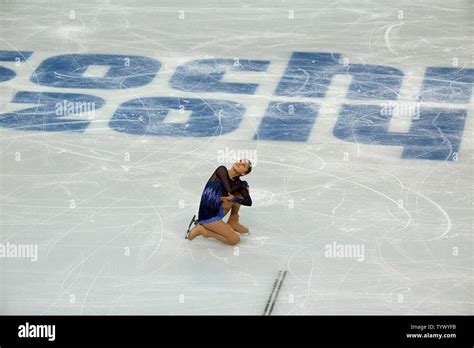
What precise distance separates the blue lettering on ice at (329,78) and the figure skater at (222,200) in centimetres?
503

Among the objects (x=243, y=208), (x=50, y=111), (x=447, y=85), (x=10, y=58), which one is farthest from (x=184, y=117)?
(x=447, y=85)

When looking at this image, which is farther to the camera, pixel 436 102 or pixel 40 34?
pixel 40 34

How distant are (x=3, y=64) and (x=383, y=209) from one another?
310 inches

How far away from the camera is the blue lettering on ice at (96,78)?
68.0ft

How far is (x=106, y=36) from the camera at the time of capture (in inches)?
893

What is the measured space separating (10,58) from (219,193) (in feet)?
25.1

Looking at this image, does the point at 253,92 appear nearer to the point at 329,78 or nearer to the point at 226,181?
the point at 329,78

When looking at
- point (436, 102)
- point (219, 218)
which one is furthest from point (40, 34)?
point (219, 218)

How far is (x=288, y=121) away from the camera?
1923 centimetres

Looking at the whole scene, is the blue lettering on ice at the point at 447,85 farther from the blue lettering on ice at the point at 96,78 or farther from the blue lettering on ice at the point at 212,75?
the blue lettering on ice at the point at 96,78

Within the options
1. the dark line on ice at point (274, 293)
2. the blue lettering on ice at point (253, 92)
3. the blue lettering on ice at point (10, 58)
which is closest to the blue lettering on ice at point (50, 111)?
the blue lettering on ice at point (253, 92)

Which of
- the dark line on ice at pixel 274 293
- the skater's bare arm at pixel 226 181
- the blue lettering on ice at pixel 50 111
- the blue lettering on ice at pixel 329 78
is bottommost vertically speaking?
the dark line on ice at pixel 274 293

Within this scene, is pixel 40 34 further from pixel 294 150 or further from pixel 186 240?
pixel 186 240

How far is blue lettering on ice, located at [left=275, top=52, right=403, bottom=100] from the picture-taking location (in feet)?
66.2
